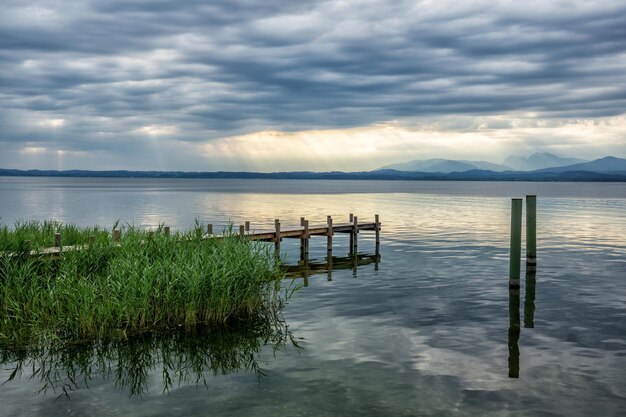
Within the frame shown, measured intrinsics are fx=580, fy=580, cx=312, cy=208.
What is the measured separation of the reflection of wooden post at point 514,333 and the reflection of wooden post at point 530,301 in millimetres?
287

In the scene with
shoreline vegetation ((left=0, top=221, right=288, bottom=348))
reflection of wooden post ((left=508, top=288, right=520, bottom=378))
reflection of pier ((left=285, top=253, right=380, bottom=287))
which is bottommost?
reflection of pier ((left=285, top=253, right=380, bottom=287))

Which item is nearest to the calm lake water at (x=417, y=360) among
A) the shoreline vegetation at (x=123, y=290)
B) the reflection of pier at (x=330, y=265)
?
the shoreline vegetation at (x=123, y=290)

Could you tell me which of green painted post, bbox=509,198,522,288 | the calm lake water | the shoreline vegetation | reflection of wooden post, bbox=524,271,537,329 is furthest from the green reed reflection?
green painted post, bbox=509,198,522,288

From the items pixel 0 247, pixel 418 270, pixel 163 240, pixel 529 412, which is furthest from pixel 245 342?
pixel 418 270

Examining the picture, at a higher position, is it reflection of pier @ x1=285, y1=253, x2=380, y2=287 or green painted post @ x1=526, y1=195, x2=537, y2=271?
green painted post @ x1=526, y1=195, x2=537, y2=271

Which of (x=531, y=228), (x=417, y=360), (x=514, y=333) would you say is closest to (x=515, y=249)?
(x=531, y=228)

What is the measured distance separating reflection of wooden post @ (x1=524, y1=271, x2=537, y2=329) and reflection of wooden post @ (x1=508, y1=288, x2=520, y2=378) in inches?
11.3

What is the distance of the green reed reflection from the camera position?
41.7 ft

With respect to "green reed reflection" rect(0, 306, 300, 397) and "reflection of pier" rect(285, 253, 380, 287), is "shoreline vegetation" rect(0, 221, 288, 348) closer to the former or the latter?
"green reed reflection" rect(0, 306, 300, 397)

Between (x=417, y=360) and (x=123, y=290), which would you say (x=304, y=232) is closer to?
(x=123, y=290)

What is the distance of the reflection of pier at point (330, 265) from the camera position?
93.4 feet

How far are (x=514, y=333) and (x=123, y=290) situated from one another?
11071mm

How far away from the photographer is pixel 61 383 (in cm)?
1245

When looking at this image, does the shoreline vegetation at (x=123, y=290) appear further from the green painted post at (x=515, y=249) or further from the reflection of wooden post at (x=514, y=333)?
the green painted post at (x=515, y=249)
